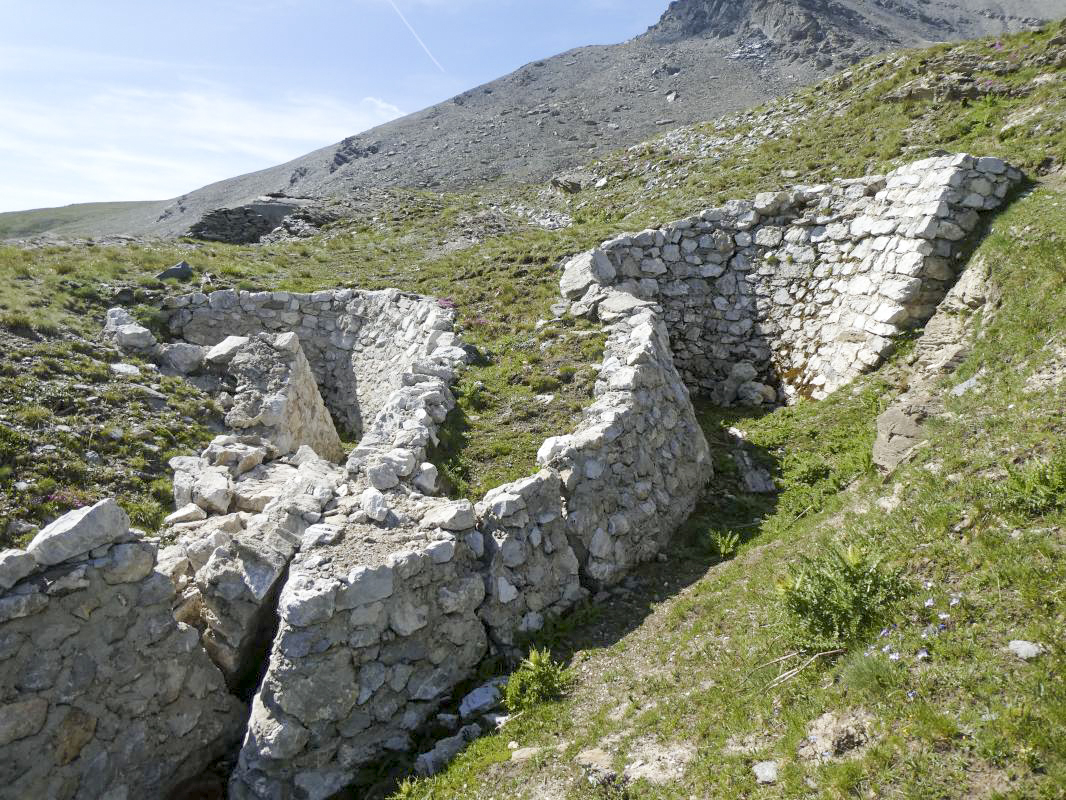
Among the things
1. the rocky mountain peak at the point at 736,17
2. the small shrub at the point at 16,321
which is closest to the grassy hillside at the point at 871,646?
the small shrub at the point at 16,321

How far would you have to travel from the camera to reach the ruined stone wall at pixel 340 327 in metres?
17.3

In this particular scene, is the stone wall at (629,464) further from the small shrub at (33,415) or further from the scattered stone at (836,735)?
the small shrub at (33,415)

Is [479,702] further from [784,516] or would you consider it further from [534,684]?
[784,516]

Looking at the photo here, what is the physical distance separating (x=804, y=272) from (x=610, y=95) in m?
73.8

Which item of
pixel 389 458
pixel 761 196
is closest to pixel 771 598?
pixel 389 458

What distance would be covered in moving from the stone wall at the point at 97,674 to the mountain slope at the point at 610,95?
5311 centimetres

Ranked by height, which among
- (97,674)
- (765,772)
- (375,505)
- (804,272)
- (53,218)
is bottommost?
(765,772)

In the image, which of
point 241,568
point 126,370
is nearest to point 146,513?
point 241,568

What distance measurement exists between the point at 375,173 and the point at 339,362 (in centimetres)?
5765

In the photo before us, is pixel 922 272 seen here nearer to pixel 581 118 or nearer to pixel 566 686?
pixel 566 686

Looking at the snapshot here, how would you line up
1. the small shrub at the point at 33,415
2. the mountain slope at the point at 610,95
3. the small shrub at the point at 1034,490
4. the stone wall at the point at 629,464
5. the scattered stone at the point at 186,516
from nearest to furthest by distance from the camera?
the small shrub at the point at 1034,490, the stone wall at the point at 629,464, the scattered stone at the point at 186,516, the small shrub at the point at 33,415, the mountain slope at the point at 610,95

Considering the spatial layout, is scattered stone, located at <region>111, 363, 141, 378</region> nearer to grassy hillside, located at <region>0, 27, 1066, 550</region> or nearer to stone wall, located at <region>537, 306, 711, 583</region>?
grassy hillside, located at <region>0, 27, 1066, 550</region>

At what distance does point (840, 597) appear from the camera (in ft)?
19.6

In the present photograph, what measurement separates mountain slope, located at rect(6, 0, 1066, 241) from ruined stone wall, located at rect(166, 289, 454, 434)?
4040 cm
